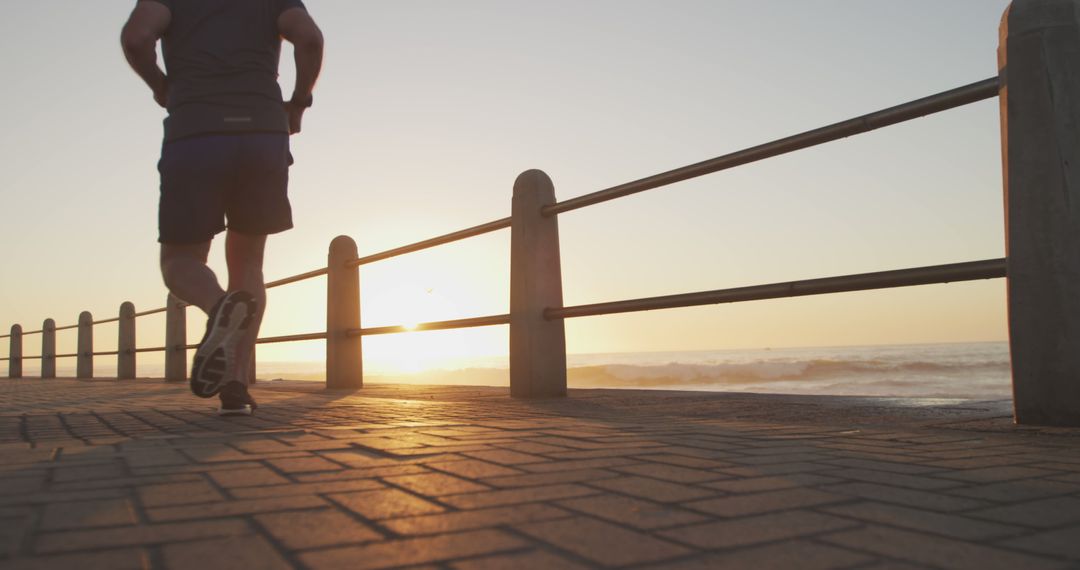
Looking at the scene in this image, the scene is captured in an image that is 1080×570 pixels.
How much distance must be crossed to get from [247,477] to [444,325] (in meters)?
2.89

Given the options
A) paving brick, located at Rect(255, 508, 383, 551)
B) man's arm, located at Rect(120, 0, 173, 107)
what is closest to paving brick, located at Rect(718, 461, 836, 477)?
paving brick, located at Rect(255, 508, 383, 551)

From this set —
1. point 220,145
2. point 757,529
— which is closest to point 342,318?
point 220,145

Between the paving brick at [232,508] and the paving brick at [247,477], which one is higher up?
the paving brick at [247,477]

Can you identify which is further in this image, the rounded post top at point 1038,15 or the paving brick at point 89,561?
the rounded post top at point 1038,15

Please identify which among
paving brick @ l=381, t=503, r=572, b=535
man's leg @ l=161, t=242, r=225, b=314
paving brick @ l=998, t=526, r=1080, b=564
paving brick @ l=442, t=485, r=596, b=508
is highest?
man's leg @ l=161, t=242, r=225, b=314

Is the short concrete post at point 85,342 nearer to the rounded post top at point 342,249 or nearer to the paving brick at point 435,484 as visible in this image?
the rounded post top at point 342,249

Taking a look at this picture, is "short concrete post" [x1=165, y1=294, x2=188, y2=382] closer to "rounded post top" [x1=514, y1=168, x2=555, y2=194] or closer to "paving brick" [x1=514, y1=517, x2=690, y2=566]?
"rounded post top" [x1=514, y1=168, x2=555, y2=194]

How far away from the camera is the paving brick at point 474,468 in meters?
1.63

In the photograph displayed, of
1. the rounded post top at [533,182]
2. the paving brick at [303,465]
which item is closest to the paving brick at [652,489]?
the paving brick at [303,465]

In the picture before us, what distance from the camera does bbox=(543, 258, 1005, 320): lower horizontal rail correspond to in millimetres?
2369

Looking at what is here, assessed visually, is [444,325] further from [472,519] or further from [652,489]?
[472,519]

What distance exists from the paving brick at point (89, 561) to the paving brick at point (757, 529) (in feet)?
2.22

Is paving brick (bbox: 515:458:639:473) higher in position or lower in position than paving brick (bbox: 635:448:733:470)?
higher

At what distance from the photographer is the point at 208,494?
1.43 m
